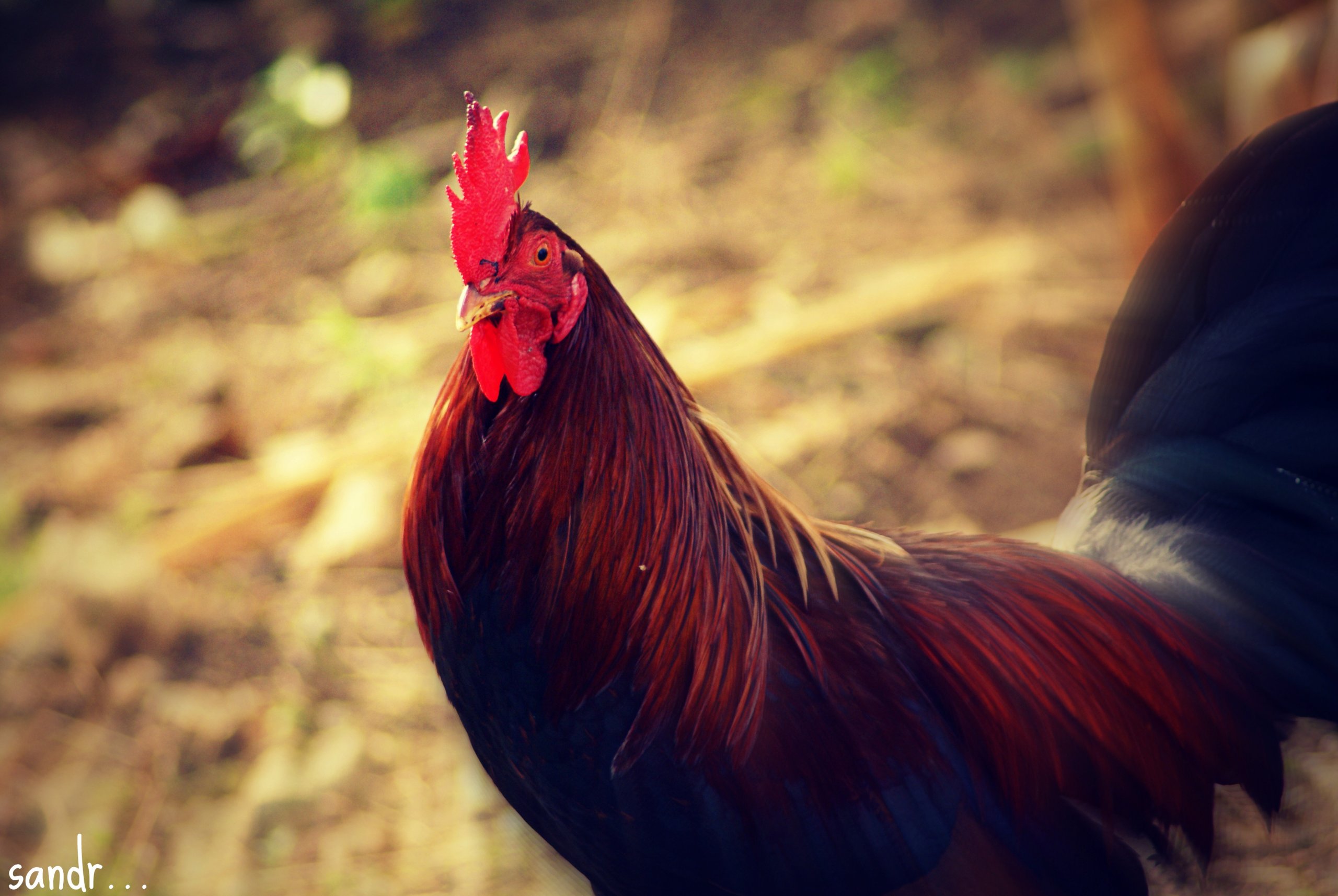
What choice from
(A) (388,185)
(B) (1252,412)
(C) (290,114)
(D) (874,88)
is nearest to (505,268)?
(B) (1252,412)

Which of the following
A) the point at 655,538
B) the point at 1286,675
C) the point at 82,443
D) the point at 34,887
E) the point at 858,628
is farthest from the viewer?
the point at 82,443

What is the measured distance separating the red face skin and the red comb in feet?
0.06

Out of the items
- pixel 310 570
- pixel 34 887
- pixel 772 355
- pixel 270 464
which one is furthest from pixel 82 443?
pixel 772 355

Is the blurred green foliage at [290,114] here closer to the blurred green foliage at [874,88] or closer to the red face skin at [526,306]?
the blurred green foliage at [874,88]

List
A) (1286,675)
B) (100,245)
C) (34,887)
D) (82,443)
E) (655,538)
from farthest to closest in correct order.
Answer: (100,245) → (82,443) → (34,887) → (1286,675) → (655,538)

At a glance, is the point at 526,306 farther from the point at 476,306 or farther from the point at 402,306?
the point at 402,306

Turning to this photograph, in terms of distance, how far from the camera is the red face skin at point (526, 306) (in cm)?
133

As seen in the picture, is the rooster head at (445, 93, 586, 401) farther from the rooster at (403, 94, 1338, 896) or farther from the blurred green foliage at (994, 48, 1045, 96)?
the blurred green foliage at (994, 48, 1045, 96)

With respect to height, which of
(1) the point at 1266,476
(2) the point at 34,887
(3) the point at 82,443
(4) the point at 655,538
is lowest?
(2) the point at 34,887

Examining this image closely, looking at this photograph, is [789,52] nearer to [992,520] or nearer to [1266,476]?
[992,520]

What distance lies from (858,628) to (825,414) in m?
2.00

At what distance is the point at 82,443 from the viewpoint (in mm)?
3932

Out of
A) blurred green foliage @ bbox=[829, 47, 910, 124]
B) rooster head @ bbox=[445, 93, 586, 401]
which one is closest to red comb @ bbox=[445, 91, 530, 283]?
rooster head @ bbox=[445, 93, 586, 401]

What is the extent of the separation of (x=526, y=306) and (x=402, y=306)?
10.4ft
